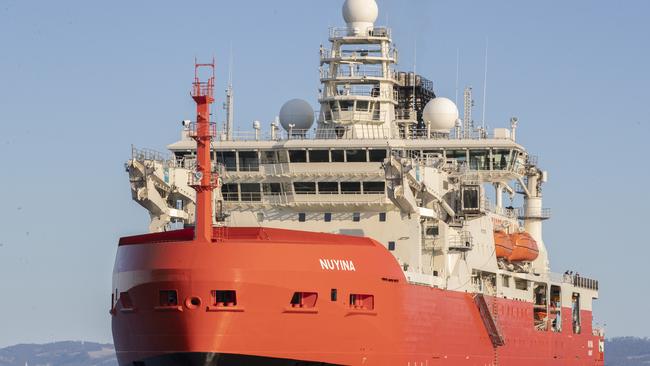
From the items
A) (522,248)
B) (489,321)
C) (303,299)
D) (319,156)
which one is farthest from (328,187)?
(522,248)

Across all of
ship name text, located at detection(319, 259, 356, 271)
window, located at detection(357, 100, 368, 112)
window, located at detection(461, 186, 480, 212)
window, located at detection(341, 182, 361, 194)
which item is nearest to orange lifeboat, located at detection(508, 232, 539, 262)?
window, located at detection(461, 186, 480, 212)

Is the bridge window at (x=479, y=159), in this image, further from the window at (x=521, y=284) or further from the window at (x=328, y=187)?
the window at (x=328, y=187)

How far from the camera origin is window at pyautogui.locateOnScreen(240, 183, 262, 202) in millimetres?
68312

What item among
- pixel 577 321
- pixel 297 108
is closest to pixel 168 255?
pixel 297 108

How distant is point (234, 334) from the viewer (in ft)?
172

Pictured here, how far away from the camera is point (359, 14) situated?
246ft

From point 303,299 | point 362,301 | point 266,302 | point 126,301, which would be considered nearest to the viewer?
point 266,302

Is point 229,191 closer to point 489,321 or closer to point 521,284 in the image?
point 489,321

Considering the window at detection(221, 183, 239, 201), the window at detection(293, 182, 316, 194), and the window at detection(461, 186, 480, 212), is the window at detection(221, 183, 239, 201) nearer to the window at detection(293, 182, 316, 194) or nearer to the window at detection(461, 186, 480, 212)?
the window at detection(293, 182, 316, 194)

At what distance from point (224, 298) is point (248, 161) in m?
17.5

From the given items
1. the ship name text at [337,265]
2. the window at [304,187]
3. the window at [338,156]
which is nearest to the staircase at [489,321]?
the window at [338,156]

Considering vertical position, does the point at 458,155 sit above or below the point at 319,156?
above

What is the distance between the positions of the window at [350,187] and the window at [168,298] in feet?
49.7

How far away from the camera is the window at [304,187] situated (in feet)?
221
